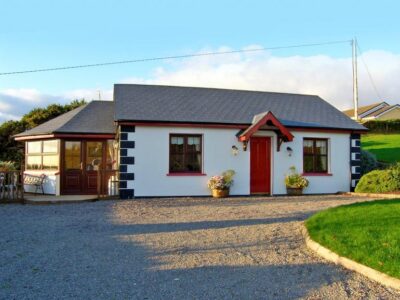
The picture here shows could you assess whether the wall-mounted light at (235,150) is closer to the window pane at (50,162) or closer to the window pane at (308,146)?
the window pane at (308,146)

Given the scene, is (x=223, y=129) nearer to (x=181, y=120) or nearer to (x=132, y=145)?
(x=181, y=120)

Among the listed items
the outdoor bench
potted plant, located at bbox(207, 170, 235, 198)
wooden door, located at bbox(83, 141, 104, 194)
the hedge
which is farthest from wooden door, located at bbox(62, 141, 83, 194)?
the hedge

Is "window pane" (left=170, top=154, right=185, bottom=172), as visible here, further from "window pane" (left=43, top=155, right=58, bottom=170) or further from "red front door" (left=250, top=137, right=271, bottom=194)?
"window pane" (left=43, top=155, right=58, bottom=170)

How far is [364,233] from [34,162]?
49.2 feet

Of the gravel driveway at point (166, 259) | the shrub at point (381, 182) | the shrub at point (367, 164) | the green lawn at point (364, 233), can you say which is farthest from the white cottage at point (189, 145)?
the green lawn at point (364, 233)

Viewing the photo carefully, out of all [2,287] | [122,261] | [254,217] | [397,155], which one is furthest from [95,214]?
[397,155]

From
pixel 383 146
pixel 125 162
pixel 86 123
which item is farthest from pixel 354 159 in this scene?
pixel 383 146

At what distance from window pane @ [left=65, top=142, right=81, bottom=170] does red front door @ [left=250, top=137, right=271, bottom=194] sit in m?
6.99

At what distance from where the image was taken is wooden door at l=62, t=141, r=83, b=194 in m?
17.0

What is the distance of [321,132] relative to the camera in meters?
17.8

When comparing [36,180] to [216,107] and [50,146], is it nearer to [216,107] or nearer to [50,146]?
[50,146]

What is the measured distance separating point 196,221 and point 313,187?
29.2ft

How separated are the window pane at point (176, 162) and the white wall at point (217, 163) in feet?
1.10

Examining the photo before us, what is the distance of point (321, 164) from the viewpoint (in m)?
18.0
